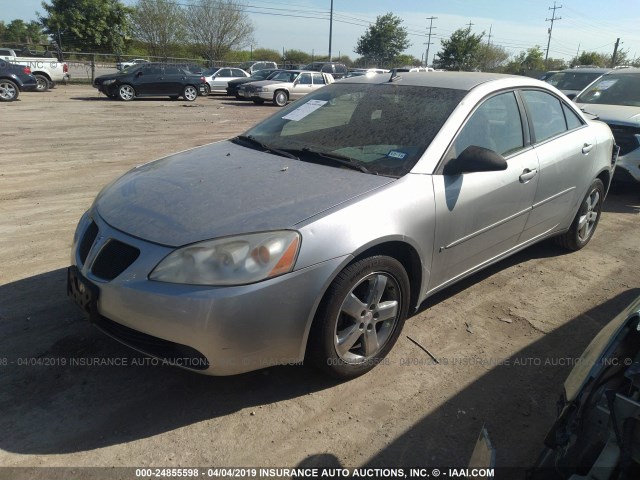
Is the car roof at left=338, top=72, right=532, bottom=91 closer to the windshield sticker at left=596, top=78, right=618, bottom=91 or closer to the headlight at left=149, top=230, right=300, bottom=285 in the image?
the headlight at left=149, top=230, right=300, bottom=285

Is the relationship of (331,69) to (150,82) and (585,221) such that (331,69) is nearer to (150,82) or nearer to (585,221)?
(150,82)

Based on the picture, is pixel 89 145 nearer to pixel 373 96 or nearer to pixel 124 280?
pixel 373 96

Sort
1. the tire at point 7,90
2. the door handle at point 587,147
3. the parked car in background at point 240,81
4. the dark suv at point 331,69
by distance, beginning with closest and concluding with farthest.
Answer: the door handle at point 587,147
the tire at point 7,90
the parked car in background at point 240,81
the dark suv at point 331,69

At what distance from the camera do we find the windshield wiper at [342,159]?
2955 millimetres

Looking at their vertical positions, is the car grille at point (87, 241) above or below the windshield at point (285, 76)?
below

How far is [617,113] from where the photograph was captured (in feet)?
22.7

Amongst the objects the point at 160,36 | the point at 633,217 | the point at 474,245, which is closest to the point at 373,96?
the point at 474,245

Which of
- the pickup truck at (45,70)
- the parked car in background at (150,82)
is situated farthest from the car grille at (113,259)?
the pickup truck at (45,70)

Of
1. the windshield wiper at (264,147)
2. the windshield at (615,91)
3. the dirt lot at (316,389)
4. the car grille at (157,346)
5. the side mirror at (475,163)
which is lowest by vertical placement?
the dirt lot at (316,389)

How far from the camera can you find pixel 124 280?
2301 millimetres

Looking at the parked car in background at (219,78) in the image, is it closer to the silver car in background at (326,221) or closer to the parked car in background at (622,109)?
the parked car in background at (622,109)

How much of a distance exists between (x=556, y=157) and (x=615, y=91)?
5.29 meters

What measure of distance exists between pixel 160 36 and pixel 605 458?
47543 mm

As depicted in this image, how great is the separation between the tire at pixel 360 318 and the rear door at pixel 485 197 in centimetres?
38
